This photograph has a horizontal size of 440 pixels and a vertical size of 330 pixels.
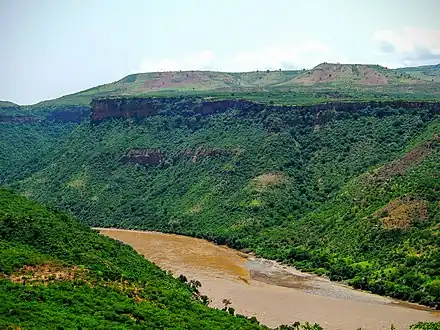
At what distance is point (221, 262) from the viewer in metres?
80.4

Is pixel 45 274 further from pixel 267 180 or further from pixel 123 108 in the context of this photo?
pixel 123 108

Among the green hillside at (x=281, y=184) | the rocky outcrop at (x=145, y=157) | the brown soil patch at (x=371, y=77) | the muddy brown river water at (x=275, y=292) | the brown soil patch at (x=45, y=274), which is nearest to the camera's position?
the brown soil patch at (x=45, y=274)

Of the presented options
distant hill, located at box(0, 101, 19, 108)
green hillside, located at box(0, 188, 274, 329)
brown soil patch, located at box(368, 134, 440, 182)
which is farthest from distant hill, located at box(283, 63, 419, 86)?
green hillside, located at box(0, 188, 274, 329)

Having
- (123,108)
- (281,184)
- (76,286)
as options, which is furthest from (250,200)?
(76,286)

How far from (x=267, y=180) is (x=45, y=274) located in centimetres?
6479

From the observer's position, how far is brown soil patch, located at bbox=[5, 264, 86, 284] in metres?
37.6

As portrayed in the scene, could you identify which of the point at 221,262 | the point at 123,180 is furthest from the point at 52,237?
the point at 123,180

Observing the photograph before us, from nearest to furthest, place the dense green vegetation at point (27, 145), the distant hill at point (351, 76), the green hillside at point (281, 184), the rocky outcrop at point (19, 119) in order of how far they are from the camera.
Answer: the green hillside at point (281, 184) → the dense green vegetation at point (27, 145) → the rocky outcrop at point (19, 119) → the distant hill at point (351, 76)

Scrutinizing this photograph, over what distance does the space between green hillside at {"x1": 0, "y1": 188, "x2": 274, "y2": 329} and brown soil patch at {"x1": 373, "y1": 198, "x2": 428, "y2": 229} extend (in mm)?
30771

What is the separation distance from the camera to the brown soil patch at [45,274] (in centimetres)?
3762

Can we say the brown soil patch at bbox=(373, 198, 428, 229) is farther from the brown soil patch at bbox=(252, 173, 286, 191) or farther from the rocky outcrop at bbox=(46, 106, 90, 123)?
the rocky outcrop at bbox=(46, 106, 90, 123)

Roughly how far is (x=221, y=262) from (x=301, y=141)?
3797 cm

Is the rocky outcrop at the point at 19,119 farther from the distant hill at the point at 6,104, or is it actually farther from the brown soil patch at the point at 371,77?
the brown soil patch at the point at 371,77

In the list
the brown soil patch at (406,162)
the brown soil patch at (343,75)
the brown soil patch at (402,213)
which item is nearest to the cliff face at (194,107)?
the brown soil patch at (406,162)
